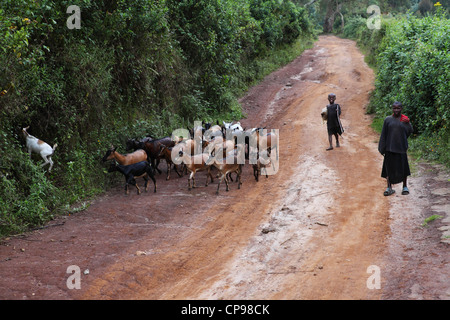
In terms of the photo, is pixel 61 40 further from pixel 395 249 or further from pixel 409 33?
pixel 409 33

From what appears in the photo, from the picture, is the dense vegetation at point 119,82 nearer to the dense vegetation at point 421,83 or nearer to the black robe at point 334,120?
the dense vegetation at point 421,83

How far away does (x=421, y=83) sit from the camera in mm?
14453

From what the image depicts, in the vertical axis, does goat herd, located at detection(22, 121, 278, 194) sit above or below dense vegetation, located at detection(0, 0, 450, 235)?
below

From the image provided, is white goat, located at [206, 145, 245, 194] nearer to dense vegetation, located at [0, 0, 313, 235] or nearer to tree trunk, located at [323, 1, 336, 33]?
dense vegetation, located at [0, 0, 313, 235]

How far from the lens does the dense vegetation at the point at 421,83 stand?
13312 mm

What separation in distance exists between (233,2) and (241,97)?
4417 millimetres

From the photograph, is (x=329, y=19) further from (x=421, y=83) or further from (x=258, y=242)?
(x=258, y=242)

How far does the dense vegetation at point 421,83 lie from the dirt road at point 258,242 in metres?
1.63

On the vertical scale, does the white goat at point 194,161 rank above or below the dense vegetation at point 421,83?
below

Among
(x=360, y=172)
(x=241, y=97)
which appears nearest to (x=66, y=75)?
(x=360, y=172)

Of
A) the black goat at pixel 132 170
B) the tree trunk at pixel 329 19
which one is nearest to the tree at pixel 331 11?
the tree trunk at pixel 329 19

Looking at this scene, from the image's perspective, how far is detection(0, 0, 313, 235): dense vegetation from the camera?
31.5 ft

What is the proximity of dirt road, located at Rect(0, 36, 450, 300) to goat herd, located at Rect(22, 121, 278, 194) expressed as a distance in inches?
18.9

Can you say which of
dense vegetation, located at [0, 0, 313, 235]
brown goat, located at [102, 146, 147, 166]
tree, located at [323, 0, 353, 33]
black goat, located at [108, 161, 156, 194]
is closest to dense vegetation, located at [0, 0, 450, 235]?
dense vegetation, located at [0, 0, 313, 235]
